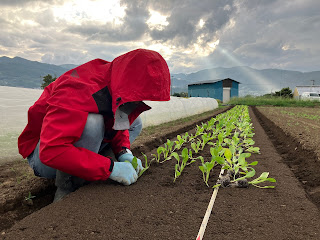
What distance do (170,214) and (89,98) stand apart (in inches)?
Answer: 34.2

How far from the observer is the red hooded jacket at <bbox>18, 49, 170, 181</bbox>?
4.56 feet

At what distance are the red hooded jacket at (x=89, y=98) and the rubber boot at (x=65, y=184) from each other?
1.10 ft

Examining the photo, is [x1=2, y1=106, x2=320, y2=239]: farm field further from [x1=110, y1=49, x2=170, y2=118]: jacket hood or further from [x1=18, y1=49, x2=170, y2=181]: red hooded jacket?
[x1=110, y1=49, x2=170, y2=118]: jacket hood

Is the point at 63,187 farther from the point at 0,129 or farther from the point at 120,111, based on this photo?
the point at 0,129

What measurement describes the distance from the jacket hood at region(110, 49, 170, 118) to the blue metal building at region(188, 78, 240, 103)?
1351 inches

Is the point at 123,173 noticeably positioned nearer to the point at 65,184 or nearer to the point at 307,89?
the point at 65,184

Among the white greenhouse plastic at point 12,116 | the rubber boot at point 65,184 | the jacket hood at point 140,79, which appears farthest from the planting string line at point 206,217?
the white greenhouse plastic at point 12,116

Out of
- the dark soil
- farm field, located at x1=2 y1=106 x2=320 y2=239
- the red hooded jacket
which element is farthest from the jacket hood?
the dark soil


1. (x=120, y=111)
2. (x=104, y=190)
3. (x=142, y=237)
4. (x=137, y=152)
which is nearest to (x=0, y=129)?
(x=137, y=152)

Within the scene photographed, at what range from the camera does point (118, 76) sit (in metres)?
1.46

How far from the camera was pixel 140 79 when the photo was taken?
141 centimetres

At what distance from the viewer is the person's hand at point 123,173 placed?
5.76ft

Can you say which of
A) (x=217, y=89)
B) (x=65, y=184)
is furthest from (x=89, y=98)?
(x=217, y=89)

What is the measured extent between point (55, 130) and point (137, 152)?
2.16 m
